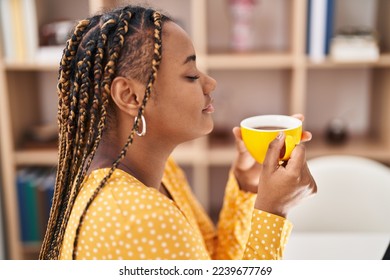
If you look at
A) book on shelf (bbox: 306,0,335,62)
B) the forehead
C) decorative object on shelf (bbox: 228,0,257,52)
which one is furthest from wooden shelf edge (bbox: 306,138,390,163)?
the forehead

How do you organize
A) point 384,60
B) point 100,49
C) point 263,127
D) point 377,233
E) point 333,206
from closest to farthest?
1. point 100,49
2. point 263,127
3. point 377,233
4. point 333,206
5. point 384,60

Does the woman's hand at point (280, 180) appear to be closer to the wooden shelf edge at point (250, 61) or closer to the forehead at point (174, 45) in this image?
the forehead at point (174, 45)

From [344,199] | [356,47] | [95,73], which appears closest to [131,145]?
[95,73]

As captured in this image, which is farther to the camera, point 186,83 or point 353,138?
point 353,138

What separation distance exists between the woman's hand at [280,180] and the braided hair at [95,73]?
20cm

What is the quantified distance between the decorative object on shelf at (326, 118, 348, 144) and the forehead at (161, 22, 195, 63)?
4.84 ft

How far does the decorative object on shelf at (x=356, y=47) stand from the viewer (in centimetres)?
197

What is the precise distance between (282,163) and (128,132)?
0.24 metres

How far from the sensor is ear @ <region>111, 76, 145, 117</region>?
75 cm

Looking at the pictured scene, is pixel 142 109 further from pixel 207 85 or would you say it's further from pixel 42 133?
pixel 42 133

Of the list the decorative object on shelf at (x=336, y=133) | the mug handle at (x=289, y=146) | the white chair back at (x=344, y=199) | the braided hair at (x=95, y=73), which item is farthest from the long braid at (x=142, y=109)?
the decorative object on shelf at (x=336, y=133)

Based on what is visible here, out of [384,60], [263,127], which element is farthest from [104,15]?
[384,60]

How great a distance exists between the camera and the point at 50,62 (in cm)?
203
